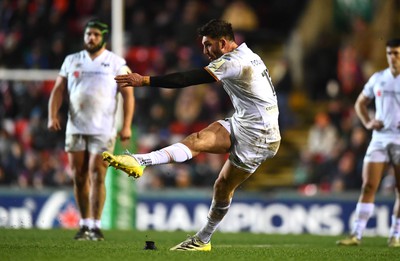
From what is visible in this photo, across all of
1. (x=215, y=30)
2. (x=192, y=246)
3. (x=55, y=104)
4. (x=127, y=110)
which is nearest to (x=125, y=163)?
(x=192, y=246)

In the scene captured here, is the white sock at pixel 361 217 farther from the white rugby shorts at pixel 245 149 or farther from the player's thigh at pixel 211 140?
the player's thigh at pixel 211 140

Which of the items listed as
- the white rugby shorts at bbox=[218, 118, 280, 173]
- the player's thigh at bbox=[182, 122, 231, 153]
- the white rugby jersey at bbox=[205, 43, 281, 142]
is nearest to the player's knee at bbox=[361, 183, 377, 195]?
the white rugby jersey at bbox=[205, 43, 281, 142]

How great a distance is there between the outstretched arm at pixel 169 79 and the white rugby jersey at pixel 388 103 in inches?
147

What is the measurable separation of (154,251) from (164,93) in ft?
34.8

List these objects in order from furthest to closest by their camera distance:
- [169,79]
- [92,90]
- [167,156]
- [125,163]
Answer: [92,90] → [167,156] → [169,79] → [125,163]

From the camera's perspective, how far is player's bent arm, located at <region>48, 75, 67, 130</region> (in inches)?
476

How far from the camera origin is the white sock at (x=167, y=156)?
932cm

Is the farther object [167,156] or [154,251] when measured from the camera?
[154,251]

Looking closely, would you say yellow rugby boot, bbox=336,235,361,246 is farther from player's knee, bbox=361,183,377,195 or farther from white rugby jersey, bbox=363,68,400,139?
white rugby jersey, bbox=363,68,400,139

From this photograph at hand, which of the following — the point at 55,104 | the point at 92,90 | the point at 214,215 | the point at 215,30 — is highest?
the point at 215,30

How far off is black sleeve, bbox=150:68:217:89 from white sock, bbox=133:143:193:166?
2.00 ft

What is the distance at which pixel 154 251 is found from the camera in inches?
381

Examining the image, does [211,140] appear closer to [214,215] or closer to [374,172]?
[214,215]

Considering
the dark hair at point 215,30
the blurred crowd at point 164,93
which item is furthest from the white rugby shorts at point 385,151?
the blurred crowd at point 164,93
